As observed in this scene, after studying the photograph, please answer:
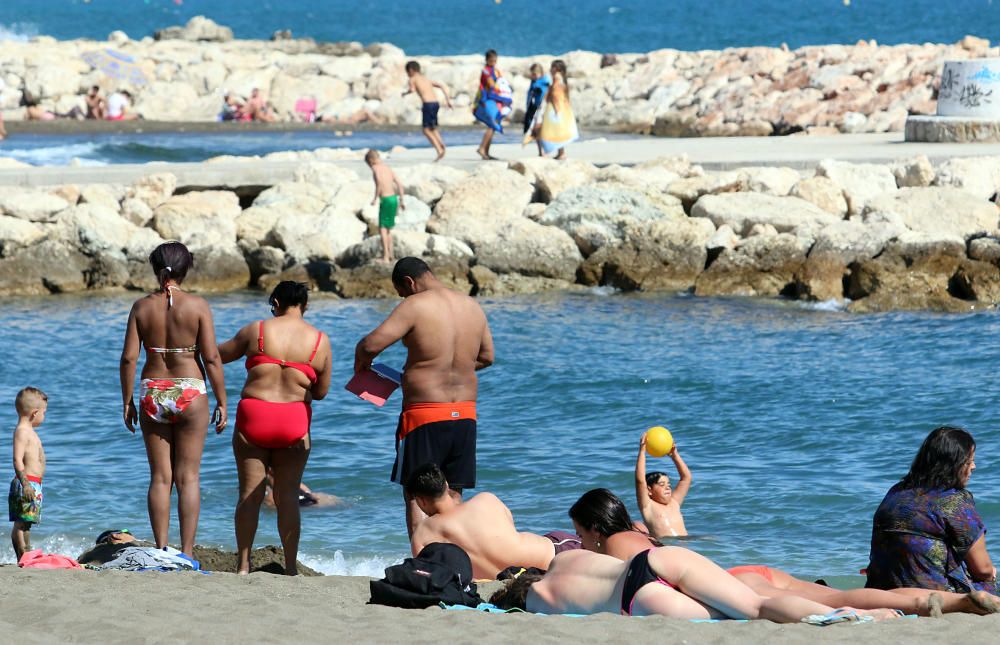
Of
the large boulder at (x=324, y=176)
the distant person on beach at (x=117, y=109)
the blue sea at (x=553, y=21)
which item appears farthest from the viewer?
the blue sea at (x=553, y=21)

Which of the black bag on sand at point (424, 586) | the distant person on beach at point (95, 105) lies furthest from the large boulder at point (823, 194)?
the distant person on beach at point (95, 105)

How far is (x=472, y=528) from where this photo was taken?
267 inches

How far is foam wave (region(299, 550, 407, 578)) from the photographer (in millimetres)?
8539

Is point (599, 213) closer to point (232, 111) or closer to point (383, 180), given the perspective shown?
point (383, 180)

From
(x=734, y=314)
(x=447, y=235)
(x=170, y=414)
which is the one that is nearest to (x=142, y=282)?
(x=447, y=235)

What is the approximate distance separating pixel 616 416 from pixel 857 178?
7.20 meters

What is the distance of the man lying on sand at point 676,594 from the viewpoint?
18.8 feet

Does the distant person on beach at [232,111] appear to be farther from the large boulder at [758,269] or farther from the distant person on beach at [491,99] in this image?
the large boulder at [758,269]

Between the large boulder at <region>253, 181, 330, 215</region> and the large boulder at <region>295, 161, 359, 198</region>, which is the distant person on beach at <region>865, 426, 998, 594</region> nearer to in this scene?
the large boulder at <region>253, 181, 330, 215</region>

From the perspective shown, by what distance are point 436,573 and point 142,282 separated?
12041 millimetres

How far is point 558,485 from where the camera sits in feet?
33.9

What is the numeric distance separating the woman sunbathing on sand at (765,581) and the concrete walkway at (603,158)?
44.4 ft

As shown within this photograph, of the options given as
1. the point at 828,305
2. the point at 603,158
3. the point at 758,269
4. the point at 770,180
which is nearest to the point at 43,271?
the point at 603,158

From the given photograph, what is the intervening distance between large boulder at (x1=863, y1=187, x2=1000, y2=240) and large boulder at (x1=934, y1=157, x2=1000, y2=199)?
61 centimetres
